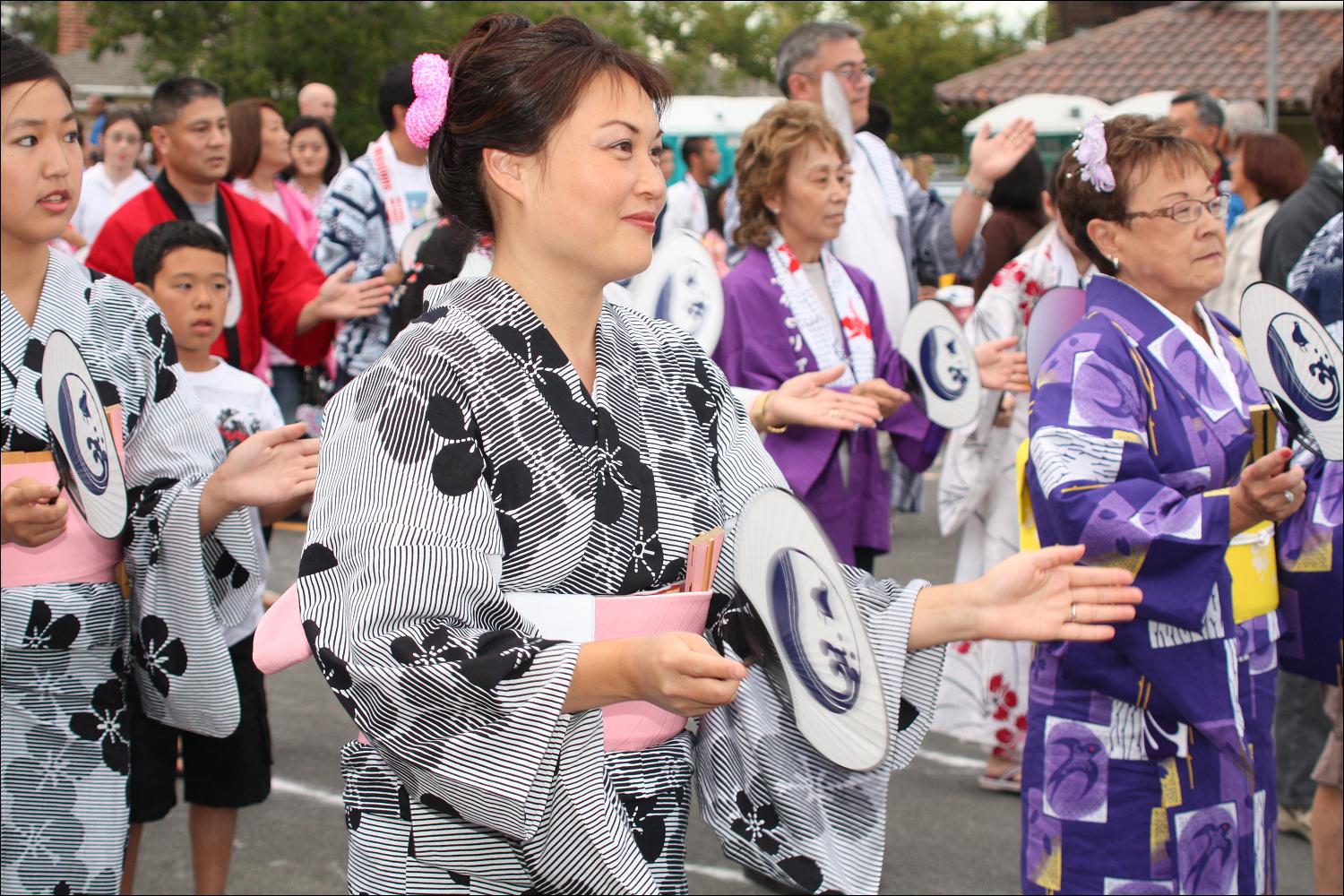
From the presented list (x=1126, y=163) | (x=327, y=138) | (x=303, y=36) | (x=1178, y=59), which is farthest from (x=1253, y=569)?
(x=303, y=36)

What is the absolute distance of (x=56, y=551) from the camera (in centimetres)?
279

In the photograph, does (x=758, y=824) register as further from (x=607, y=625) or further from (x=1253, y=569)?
(x=1253, y=569)

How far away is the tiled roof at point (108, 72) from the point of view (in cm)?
3241

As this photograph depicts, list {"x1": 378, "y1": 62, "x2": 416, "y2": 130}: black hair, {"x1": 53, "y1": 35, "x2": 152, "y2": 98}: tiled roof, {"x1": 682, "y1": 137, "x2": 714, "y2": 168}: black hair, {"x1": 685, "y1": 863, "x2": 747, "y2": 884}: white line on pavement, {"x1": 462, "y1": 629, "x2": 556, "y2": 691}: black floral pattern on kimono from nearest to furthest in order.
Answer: {"x1": 462, "y1": 629, "x2": 556, "y2": 691}: black floral pattern on kimono < {"x1": 685, "y1": 863, "x2": 747, "y2": 884}: white line on pavement < {"x1": 378, "y1": 62, "x2": 416, "y2": 130}: black hair < {"x1": 682, "y1": 137, "x2": 714, "y2": 168}: black hair < {"x1": 53, "y1": 35, "x2": 152, "y2": 98}: tiled roof

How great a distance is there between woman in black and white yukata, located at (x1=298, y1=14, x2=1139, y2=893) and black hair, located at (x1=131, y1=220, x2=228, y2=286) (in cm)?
194

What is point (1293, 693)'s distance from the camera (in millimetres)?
4488

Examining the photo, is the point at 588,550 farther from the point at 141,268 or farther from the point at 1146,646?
the point at 141,268

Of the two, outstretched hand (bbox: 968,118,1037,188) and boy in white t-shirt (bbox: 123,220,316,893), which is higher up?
outstretched hand (bbox: 968,118,1037,188)

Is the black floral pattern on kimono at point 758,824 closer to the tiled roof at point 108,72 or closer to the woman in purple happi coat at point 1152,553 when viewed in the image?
the woman in purple happi coat at point 1152,553

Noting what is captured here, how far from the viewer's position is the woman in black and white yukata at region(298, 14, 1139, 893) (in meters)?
1.69

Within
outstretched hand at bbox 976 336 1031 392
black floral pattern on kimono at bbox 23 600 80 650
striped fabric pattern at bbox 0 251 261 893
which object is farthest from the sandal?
black floral pattern on kimono at bbox 23 600 80 650

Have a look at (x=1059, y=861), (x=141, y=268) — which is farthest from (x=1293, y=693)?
(x=141, y=268)

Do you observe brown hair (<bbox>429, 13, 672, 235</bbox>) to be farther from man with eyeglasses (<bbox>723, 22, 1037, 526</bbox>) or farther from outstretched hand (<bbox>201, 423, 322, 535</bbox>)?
man with eyeglasses (<bbox>723, 22, 1037, 526</bbox>)

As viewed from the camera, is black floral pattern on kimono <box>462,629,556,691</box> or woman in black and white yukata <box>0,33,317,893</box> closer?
black floral pattern on kimono <box>462,629,556,691</box>
